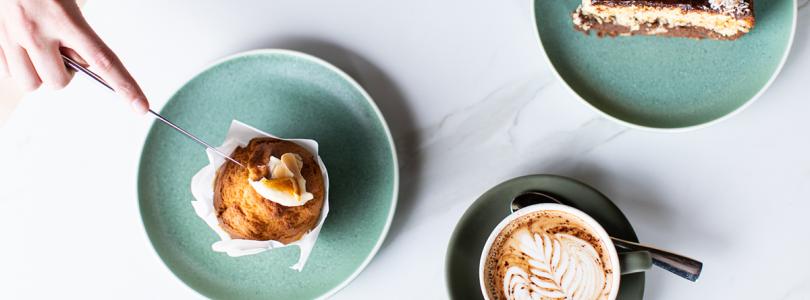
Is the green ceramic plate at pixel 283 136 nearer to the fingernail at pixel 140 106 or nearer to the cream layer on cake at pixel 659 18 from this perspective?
the fingernail at pixel 140 106

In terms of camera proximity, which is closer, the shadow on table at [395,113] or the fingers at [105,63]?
the fingers at [105,63]

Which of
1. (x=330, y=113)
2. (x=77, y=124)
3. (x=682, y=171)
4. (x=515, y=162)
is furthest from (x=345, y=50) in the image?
(x=682, y=171)

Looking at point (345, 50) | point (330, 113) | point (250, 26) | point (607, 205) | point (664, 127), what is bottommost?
point (607, 205)

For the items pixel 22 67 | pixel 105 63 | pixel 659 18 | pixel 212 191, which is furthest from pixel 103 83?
pixel 659 18

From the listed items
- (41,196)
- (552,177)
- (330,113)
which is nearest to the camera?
(552,177)

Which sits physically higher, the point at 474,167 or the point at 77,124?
the point at 77,124

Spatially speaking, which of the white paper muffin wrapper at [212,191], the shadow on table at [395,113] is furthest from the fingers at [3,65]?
the shadow on table at [395,113]

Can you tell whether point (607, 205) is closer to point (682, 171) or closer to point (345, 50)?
point (682, 171)

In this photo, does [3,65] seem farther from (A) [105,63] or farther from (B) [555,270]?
(B) [555,270]
